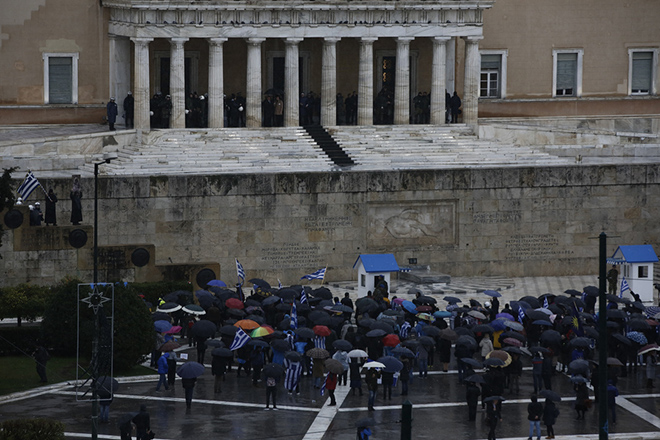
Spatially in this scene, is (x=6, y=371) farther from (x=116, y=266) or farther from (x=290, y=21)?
(x=290, y=21)

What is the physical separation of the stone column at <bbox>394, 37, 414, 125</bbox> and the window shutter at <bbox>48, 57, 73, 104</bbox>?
1318 cm

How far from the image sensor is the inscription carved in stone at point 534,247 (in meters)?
57.3

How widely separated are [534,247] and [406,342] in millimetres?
17460

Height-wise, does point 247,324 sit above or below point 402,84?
below

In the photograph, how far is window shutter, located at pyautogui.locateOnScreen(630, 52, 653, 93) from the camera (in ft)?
237

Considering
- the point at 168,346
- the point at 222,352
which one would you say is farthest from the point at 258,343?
the point at 168,346

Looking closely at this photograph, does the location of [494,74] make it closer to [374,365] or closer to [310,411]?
[374,365]

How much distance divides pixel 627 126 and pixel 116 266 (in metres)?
29.0

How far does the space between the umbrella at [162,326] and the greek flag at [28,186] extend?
10255 mm

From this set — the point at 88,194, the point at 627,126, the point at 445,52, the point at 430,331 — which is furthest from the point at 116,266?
the point at 627,126

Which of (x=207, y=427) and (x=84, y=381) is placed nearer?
(x=207, y=427)

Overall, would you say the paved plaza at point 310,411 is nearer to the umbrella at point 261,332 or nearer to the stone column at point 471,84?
the umbrella at point 261,332

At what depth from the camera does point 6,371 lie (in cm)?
4194

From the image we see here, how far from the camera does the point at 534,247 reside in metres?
57.5
